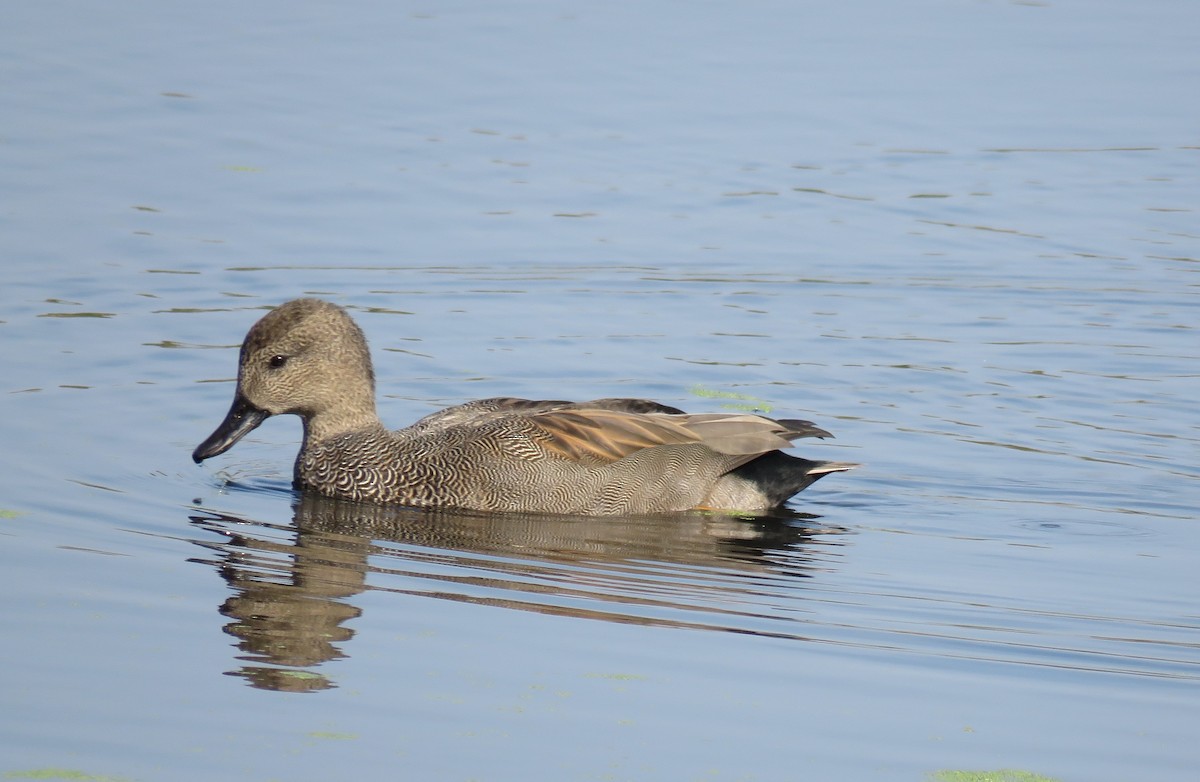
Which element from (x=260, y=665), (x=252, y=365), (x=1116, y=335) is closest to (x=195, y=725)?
(x=260, y=665)

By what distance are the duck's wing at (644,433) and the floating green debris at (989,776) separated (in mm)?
3946

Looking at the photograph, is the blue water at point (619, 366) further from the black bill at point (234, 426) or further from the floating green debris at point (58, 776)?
the black bill at point (234, 426)

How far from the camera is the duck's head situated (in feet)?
34.6

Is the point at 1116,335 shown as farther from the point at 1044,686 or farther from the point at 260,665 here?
the point at 260,665

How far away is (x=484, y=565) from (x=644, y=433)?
1.67 metres

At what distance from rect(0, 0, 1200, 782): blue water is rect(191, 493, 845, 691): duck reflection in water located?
0.12 ft

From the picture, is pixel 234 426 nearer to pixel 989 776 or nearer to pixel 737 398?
pixel 737 398

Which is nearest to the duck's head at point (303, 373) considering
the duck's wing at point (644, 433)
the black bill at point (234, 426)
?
the black bill at point (234, 426)

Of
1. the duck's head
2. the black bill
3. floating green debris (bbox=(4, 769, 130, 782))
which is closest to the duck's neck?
the duck's head

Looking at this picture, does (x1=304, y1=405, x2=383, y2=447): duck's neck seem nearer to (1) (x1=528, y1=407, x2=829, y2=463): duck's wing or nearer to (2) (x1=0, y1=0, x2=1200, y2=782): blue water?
(2) (x1=0, y1=0, x2=1200, y2=782): blue water

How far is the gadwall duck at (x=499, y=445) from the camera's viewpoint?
10.2 meters

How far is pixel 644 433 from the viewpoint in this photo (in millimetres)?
10219

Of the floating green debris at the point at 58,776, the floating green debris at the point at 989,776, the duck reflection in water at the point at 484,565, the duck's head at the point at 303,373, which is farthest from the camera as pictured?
the duck's head at the point at 303,373

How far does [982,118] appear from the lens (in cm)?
1820
